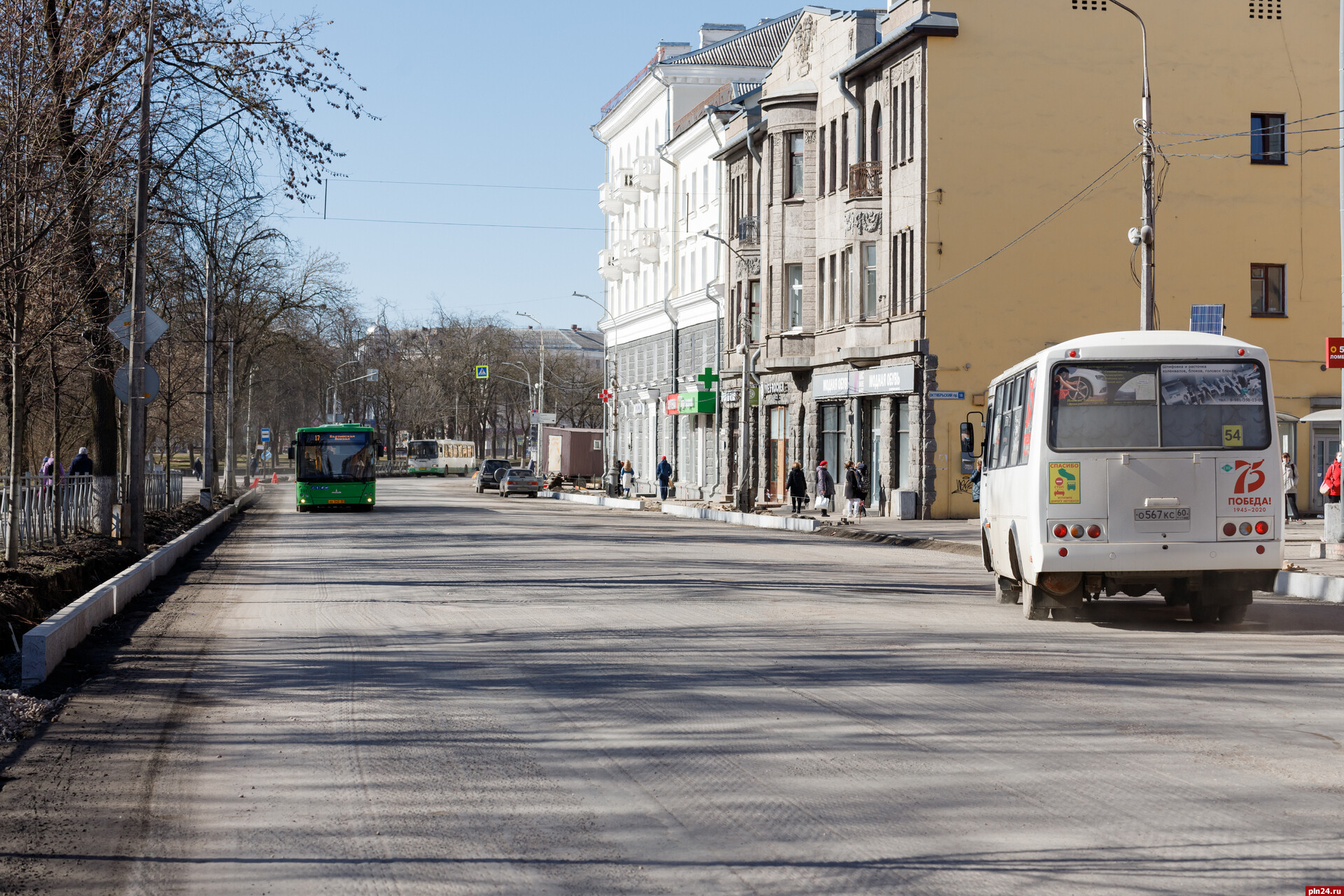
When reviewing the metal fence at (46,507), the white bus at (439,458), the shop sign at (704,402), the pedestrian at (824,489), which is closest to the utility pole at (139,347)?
the metal fence at (46,507)

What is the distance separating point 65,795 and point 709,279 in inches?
2140

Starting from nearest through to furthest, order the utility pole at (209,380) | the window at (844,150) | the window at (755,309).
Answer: the utility pole at (209,380)
the window at (844,150)
the window at (755,309)

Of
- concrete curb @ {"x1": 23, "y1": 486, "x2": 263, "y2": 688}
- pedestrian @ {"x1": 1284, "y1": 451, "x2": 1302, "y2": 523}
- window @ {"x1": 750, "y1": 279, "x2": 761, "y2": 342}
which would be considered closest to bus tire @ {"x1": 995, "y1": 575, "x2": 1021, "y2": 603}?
concrete curb @ {"x1": 23, "y1": 486, "x2": 263, "y2": 688}

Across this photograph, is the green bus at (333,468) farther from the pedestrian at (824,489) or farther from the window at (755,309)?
the window at (755,309)

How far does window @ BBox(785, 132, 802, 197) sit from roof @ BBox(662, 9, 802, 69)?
21.7m

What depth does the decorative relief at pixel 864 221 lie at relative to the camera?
134ft

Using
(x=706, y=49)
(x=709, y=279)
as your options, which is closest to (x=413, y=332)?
(x=706, y=49)

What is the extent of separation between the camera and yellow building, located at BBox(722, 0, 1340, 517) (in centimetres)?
3778

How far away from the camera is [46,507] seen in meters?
20.5

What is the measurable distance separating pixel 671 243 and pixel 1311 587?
5084cm

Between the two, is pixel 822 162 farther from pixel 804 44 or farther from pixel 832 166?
pixel 804 44

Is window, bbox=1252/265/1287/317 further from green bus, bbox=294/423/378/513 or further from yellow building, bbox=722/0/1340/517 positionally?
green bus, bbox=294/423/378/513

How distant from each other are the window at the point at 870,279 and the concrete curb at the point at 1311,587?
23.2 meters

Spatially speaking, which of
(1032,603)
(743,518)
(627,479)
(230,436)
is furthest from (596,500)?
(1032,603)
